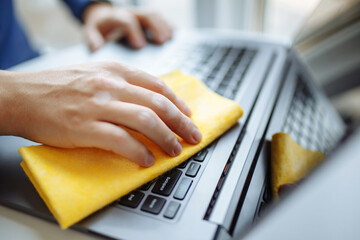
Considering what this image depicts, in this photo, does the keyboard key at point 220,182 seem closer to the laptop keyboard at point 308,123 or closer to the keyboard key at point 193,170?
the keyboard key at point 193,170

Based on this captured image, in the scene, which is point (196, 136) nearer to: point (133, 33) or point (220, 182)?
point (220, 182)

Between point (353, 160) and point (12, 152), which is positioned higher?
point (353, 160)

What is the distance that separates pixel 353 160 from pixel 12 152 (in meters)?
0.39

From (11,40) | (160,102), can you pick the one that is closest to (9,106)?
(160,102)

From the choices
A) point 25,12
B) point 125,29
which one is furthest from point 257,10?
point 25,12

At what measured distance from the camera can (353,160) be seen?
19 centimetres

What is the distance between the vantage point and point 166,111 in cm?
32

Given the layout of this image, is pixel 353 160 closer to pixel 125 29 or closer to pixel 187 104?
pixel 187 104

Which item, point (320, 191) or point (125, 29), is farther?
point (125, 29)

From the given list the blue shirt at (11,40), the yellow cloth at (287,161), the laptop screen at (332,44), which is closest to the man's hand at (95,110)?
the yellow cloth at (287,161)

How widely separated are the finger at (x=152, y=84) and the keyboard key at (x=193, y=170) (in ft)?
0.28

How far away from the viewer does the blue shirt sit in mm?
749

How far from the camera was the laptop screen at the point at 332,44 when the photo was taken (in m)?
0.40

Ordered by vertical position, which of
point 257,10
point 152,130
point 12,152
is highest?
point 257,10
